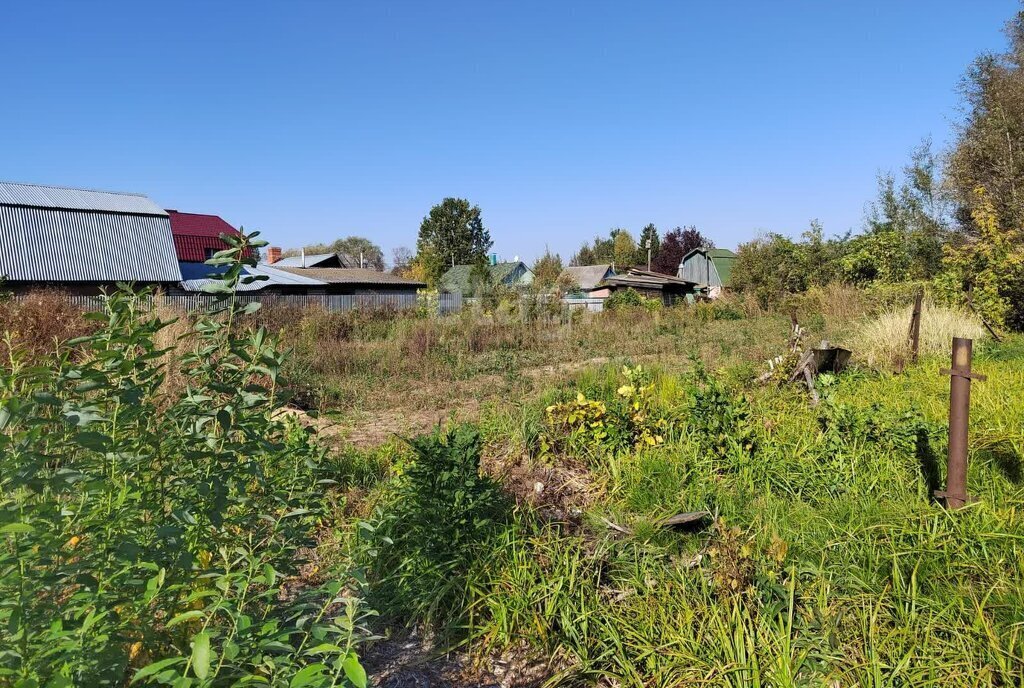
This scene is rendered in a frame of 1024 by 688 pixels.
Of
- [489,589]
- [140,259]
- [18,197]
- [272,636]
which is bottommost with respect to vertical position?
[489,589]

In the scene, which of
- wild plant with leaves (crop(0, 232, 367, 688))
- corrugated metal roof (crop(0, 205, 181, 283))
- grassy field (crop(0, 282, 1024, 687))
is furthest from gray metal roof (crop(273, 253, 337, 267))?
wild plant with leaves (crop(0, 232, 367, 688))

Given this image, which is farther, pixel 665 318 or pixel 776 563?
pixel 665 318

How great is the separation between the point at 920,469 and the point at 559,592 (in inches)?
94.7

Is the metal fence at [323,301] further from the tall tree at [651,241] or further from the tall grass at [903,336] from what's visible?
the tall tree at [651,241]

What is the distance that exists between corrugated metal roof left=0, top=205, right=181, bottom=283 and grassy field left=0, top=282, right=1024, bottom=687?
16102mm

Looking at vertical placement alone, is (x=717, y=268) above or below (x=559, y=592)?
above

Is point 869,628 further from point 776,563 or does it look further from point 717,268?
point 717,268

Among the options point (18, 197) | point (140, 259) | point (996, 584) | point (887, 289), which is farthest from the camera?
point (140, 259)

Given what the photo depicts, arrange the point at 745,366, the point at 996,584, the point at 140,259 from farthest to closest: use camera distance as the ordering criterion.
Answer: the point at 140,259 → the point at 745,366 → the point at 996,584

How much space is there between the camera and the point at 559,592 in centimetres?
254

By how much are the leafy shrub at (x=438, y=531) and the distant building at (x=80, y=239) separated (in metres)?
16.1

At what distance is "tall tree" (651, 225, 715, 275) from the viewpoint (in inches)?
2024

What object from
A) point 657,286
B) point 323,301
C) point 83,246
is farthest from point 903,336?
point 657,286

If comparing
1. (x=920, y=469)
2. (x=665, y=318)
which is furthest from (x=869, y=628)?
(x=665, y=318)
